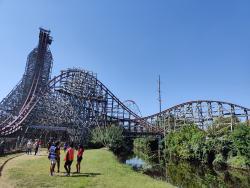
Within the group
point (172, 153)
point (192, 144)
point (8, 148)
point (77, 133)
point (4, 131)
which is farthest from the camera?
point (172, 153)

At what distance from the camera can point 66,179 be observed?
19.9 feet

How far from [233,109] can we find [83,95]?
2302 cm

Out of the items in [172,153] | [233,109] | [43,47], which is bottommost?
[172,153]

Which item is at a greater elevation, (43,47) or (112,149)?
(43,47)

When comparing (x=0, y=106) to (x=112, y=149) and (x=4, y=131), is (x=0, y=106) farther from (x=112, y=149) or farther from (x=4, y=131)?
(x=112, y=149)

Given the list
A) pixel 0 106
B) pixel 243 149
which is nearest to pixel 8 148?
pixel 0 106

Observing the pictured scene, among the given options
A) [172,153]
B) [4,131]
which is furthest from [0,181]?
[172,153]

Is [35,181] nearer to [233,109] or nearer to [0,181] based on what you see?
[0,181]

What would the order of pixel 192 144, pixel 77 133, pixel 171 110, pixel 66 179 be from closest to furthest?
pixel 66 179, pixel 192 144, pixel 77 133, pixel 171 110

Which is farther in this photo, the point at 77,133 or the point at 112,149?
the point at 77,133

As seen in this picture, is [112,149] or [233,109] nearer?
[112,149]

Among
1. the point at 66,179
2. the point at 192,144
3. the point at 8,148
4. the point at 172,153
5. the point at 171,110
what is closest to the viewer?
the point at 66,179

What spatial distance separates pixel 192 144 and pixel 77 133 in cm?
1464

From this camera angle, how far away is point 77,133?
68.5 feet
